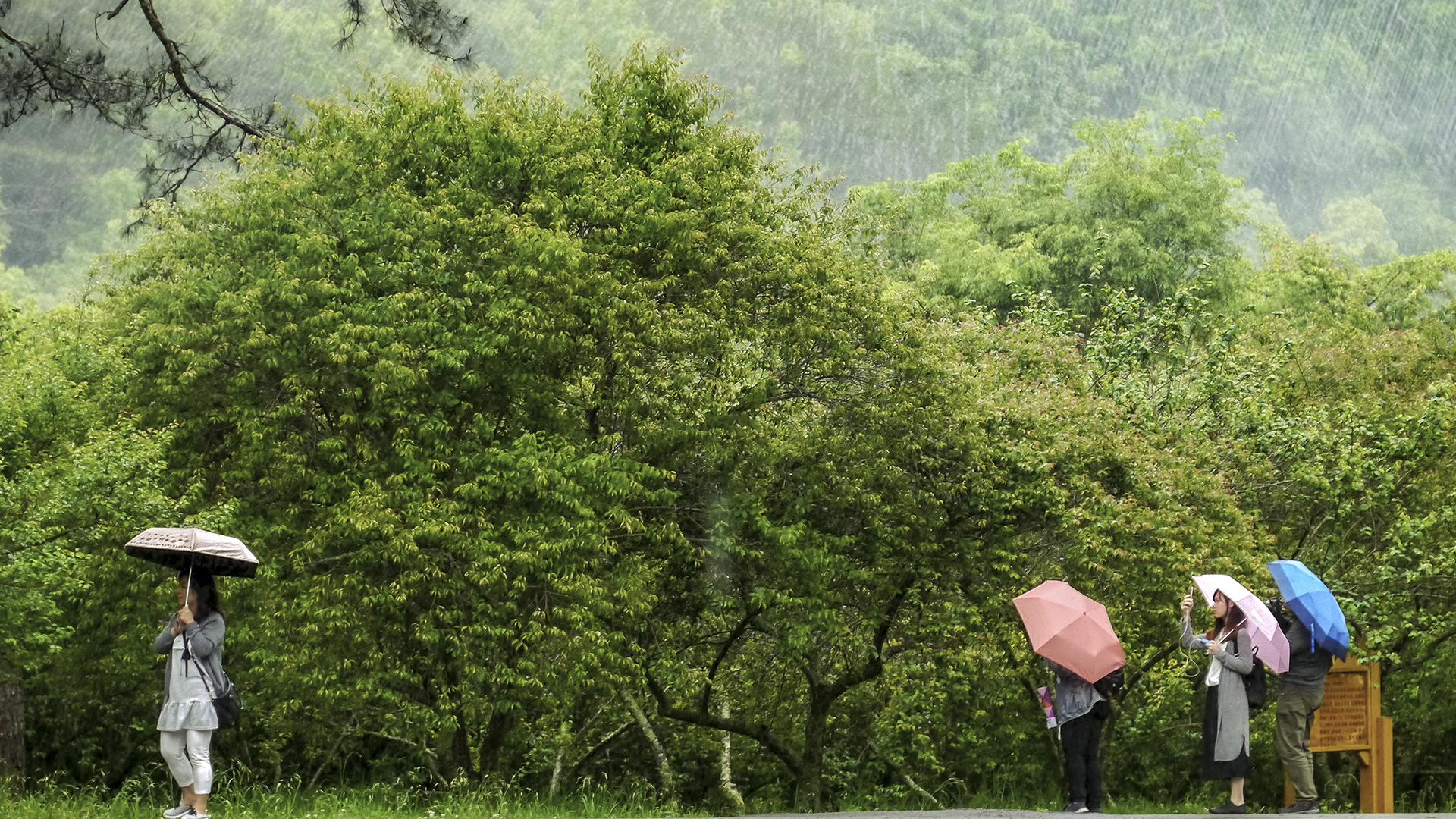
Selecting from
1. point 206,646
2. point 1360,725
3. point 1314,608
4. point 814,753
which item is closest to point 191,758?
point 206,646

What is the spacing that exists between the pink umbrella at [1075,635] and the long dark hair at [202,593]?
5.85 meters

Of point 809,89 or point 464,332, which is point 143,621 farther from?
point 809,89

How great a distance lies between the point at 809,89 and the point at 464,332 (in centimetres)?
12917

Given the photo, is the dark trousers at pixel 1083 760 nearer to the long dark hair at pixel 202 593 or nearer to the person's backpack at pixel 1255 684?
the person's backpack at pixel 1255 684

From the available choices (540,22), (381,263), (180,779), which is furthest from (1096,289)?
(540,22)

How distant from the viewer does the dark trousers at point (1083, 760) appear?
10.8 m

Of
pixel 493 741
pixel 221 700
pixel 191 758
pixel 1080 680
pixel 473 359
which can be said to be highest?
pixel 473 359

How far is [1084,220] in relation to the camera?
1955 inches

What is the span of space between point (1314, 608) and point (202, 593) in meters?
7.75

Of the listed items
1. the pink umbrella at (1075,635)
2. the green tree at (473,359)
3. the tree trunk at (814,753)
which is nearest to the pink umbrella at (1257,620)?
the pink umbrella at (1075,635)

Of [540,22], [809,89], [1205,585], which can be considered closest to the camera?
[1205,585]

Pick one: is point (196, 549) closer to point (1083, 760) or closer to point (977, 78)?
point (1083, 760)

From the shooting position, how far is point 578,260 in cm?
1524

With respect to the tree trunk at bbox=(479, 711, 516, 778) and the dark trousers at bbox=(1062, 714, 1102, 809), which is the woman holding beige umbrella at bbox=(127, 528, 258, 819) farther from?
the tree trunk at bbox=(479, 711, 516, 778)
